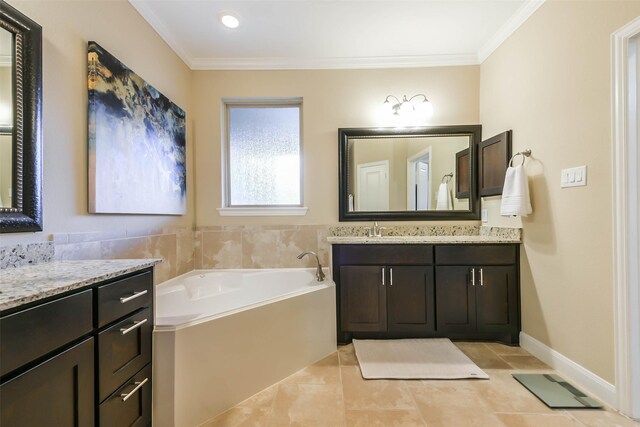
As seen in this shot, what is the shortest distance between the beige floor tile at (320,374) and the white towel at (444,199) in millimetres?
1697

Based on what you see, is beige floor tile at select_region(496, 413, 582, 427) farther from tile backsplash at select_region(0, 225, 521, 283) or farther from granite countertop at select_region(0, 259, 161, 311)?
A: granite countertop at select_region(0, 259, 161, 311)

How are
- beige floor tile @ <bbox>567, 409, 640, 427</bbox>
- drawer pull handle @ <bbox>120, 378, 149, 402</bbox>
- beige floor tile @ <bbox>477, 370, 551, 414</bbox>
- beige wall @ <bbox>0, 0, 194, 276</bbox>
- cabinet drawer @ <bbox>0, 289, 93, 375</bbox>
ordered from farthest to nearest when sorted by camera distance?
beige floor tile @ <bbox>477, 370, 551, 414</bbox>
beige floor tile @ <bbox>567, 409, 640, 427</bbox>
beige wall @ <bbox>0, 0, 194, 276</bbox>
drawer pull handle @ <bbox>120, 378, 149, 402</bbox>
cabinet drawer @ <bbox>0, 289, 93, 375</bbox>

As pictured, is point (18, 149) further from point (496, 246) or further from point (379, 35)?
point (496, 246)

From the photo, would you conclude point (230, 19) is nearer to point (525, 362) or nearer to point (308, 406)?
point (308, 406)

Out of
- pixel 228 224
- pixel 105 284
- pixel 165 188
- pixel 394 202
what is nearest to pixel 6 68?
pixel 105 284

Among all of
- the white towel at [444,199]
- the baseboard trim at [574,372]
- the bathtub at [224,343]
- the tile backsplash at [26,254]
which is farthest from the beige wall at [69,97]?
the baseboard trim at [574,372]

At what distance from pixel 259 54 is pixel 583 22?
7.70 feet

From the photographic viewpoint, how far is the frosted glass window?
2797mm

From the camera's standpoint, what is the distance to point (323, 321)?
204 centimetres

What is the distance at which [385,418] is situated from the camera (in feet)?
4.65

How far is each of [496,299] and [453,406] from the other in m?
1.03

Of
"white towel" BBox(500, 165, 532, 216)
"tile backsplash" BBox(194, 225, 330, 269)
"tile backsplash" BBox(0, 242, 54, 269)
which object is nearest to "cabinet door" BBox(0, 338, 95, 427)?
"tile backsplash" BBox(0, 242, 54, 269)

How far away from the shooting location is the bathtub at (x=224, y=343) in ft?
4.39

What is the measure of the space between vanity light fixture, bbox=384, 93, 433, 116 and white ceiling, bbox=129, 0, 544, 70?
31 cm
